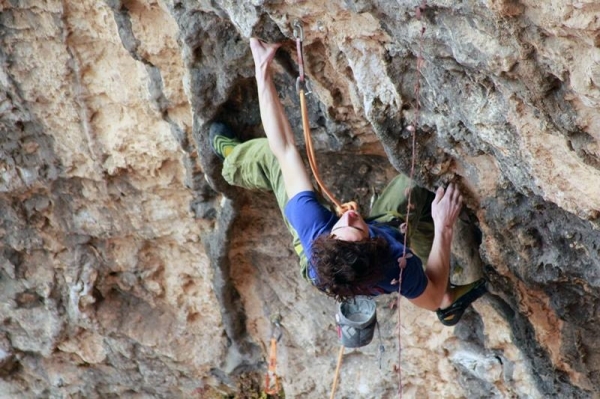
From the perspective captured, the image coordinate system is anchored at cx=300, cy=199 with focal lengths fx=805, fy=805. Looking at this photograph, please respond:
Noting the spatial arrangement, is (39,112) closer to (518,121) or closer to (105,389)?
(105,389)

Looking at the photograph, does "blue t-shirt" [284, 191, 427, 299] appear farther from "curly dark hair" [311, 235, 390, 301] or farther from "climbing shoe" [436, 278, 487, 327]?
"climbing shoe" [436, 278, 487, 327]

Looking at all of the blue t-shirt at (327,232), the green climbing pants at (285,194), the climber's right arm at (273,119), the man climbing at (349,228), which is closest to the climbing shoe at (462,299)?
the man climbing at (349,228)

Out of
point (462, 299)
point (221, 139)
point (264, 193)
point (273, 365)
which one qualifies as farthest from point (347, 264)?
point (273, 365)

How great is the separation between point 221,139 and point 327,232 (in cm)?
97

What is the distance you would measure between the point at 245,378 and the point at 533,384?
1904 millimetres

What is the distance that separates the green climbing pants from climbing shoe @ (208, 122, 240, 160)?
5.0 inches

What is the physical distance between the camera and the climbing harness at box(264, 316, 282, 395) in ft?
14.3

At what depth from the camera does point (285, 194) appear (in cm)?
278

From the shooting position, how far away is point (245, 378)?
184 inches

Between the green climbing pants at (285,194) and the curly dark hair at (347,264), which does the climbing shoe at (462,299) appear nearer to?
the green climbing pants at (285,194)

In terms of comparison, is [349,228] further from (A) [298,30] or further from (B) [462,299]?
(B) [462,299]

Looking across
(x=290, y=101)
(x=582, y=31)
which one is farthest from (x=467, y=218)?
(x=582, y=31)

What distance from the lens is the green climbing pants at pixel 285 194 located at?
283cm

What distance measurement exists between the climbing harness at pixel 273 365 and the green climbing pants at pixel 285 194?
4.65 ft
